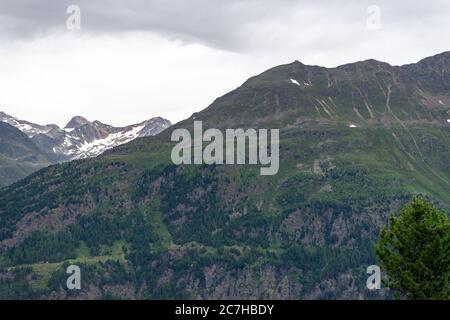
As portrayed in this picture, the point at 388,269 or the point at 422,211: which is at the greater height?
the point at 422,211

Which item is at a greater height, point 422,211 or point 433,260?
point 422,211
